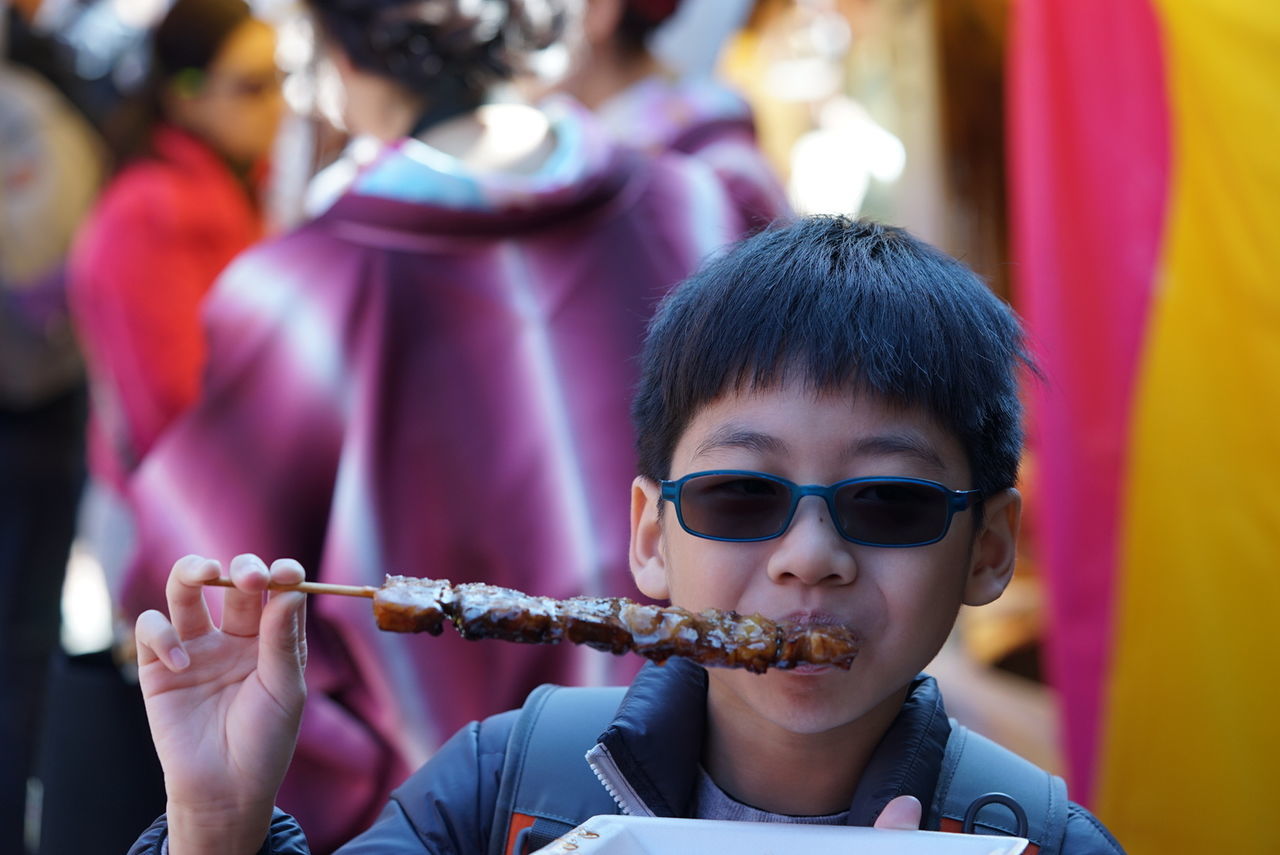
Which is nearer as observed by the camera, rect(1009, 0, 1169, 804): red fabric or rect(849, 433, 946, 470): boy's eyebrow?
rect(849, 433, 946, 470): boy's eyebrow

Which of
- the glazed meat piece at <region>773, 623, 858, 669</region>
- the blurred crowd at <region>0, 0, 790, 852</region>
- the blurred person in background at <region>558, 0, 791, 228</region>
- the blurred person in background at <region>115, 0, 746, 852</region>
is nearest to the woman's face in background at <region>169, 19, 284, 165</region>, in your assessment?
the blurred crowd at <region>0, 0, 790, 852</region>

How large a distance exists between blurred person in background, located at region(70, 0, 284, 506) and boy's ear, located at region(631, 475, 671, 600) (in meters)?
2.74

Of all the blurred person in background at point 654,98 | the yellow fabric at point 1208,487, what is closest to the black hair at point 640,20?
the blurred person in background at point 654,98

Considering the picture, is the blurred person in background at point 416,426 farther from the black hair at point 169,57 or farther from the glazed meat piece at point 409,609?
the black hair at point 169,57

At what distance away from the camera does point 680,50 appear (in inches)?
162

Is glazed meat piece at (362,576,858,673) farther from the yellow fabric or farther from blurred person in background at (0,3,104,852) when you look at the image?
blurred person in background at (0,3,104,852)

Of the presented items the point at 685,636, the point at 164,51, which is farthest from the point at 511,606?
the point at 164,51

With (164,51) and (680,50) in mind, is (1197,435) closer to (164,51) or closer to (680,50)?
(680,50)

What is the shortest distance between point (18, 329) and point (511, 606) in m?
3.56

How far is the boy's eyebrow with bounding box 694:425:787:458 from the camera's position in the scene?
1.65 meters

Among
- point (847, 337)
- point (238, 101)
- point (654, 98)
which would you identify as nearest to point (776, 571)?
point (847, 337)

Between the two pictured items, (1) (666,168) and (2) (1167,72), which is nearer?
(2) (1167,72)

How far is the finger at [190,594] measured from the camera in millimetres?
1528

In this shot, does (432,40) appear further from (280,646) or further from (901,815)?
(901,815)
